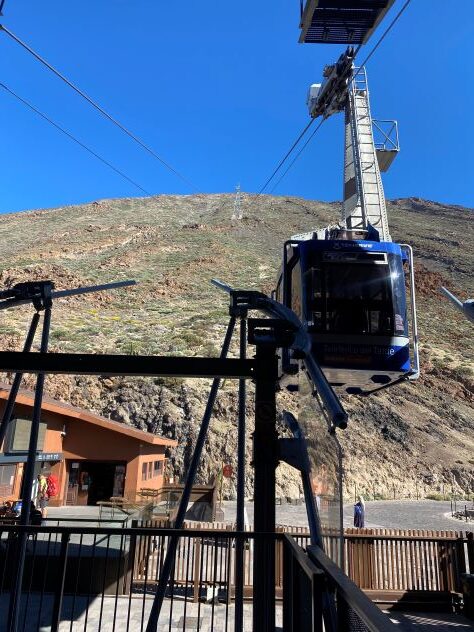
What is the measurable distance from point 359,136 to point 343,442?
23.0 m

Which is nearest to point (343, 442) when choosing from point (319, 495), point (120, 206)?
point (319, 495)

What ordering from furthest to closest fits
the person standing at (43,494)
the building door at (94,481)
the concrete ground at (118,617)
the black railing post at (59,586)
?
1. the building door at (94,481)
2. the person standing at (43,494)
3. the concrete ground at (118,617)
4. the black railing post at (59,586)

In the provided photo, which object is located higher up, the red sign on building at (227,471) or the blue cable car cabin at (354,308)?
the blue cable car cabin at (354,308)

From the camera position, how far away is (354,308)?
412 inches

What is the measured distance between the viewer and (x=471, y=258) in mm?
91562

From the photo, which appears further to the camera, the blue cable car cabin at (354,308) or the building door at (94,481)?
the building door at (94,481)

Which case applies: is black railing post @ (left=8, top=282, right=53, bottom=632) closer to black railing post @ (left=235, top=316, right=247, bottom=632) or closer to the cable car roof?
black railing post @ (left=235, top=316, right=247, bottom=632)

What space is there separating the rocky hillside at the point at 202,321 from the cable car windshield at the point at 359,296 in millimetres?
24698

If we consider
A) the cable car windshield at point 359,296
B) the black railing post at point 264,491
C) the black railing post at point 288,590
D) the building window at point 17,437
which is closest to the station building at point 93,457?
the building window at point 17,437

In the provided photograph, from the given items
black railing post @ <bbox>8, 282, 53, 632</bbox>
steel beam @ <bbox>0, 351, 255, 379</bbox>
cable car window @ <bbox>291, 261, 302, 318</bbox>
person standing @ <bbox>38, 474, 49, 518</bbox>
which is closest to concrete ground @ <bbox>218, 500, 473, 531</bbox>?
person standing @ <bbox>38, 474, 49, 518</bbox>

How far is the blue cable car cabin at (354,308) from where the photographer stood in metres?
9.91

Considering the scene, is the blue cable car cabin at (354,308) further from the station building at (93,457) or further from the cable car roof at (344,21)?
the station building at (93,457)

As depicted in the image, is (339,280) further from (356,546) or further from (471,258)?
(471,258)

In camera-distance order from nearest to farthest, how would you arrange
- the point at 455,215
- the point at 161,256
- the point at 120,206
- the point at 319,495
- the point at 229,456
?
the point at 319,495
the point at 229,456
the point at 161,256
the point at 120,206
the point at 455,215
